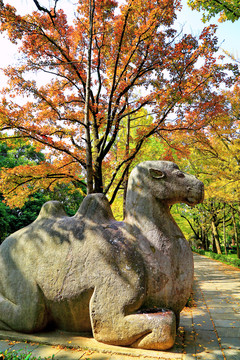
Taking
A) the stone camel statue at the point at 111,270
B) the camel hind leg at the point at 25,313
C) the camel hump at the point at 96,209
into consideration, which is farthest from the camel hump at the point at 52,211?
the camel hind leg at the point at 25,313

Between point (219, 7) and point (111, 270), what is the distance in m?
7.03

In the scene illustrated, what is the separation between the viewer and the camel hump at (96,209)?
4230mm

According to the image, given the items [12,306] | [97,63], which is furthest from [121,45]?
[12,306]

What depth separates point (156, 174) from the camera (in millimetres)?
4125

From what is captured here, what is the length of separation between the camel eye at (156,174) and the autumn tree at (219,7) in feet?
17.0

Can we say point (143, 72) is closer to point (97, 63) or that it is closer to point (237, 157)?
point (97, 63)

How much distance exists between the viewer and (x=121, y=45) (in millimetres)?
7742

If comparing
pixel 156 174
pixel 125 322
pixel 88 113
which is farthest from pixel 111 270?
pixel 88 113

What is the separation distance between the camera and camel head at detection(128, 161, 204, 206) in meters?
3.98

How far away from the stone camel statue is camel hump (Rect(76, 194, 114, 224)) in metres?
0.02

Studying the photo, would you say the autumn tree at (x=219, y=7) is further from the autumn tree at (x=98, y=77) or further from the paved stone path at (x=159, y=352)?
the paved stone path at (x=159, y=352)

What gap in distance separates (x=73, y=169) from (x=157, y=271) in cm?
581

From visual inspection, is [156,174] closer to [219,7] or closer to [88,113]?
[88,113]

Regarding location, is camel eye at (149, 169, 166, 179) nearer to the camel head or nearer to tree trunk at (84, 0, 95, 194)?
the camel head
